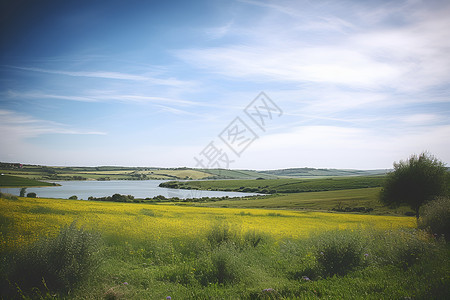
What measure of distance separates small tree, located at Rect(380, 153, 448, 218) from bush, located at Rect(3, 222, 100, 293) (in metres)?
33.4

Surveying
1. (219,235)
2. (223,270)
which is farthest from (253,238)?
(223,270)

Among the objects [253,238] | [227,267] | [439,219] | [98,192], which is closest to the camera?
[227,267]

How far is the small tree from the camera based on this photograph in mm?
30203

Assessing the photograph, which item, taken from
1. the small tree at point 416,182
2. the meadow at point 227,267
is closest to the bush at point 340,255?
the meadow at point 227,267

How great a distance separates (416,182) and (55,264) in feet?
117

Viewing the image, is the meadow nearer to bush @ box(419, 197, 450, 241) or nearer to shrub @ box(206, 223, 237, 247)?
shrub @ box(206, 223, 237, 247)

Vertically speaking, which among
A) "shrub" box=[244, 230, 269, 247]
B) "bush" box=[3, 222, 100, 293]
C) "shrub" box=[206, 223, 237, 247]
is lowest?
"shrub" box=[244, 230, 269, 247]

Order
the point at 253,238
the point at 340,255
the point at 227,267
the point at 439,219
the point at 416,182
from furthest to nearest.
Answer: the point at 416,182 → the point at 253,238 → the point at 439,219 → the point at 340,255 → the point at 227,267

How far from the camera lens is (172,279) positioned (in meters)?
9.84

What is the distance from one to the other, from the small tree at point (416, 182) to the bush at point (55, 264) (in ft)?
110

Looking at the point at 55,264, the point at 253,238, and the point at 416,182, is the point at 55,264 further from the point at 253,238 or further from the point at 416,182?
the point at 416,182

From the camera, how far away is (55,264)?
8086 mm

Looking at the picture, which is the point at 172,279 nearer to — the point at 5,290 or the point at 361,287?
the point at 5,290

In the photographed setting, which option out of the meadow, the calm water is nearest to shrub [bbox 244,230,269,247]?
the meadow
